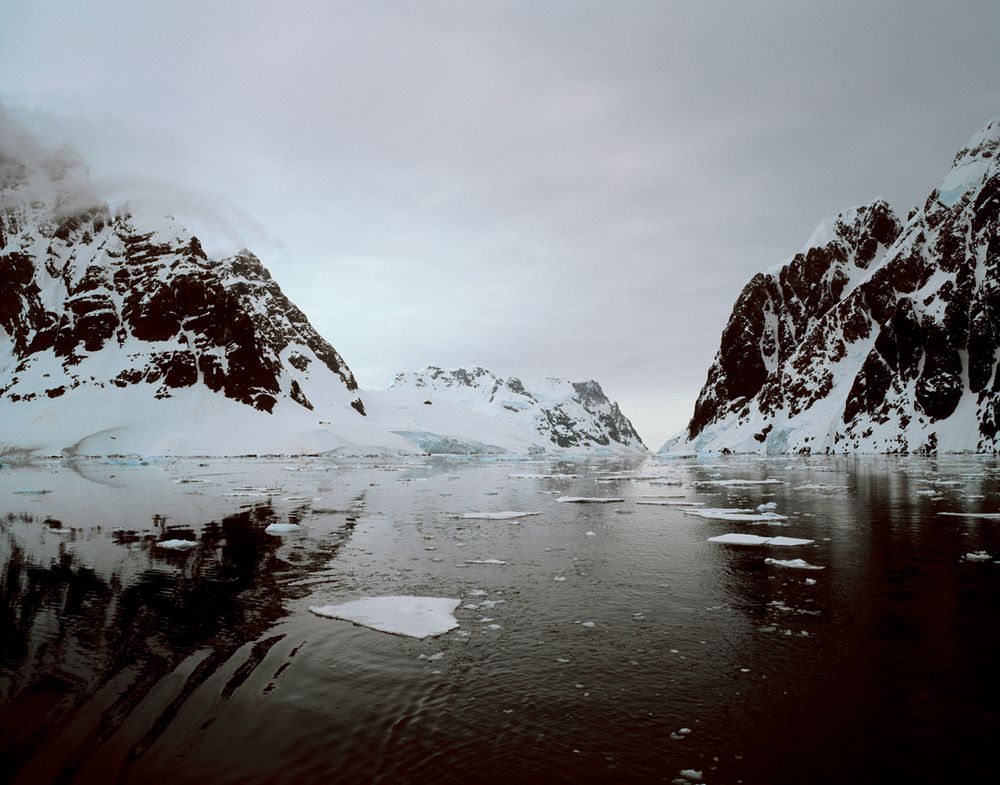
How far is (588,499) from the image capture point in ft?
97.6

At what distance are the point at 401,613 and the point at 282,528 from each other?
34.3ft

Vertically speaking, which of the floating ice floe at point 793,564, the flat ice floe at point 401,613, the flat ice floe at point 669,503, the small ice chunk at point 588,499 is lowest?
the flat ice floe at point 401,613

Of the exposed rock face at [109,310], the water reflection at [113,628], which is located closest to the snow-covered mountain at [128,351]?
the exposed rock face at [109,310]

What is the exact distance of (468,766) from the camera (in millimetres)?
5215

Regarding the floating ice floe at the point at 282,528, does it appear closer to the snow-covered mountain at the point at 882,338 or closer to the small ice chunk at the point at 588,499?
the small ice chunk at the point at 588,499

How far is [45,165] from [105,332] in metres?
52.4

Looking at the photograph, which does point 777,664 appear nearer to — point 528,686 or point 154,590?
point 528,686

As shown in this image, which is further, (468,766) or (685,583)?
(685,583)

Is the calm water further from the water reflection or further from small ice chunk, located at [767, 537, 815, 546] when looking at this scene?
small ice chunk, located at [767, 537, 815, 546]

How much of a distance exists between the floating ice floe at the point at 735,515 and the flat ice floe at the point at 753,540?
13.4ft

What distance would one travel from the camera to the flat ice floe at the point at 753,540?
16141mm

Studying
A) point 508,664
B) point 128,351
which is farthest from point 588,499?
point 128,351

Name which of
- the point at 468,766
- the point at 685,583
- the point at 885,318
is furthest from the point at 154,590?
the point at 885,318

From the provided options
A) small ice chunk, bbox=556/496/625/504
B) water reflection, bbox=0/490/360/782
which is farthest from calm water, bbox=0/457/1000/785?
small ice chunk, bbox=556/496/625/504
